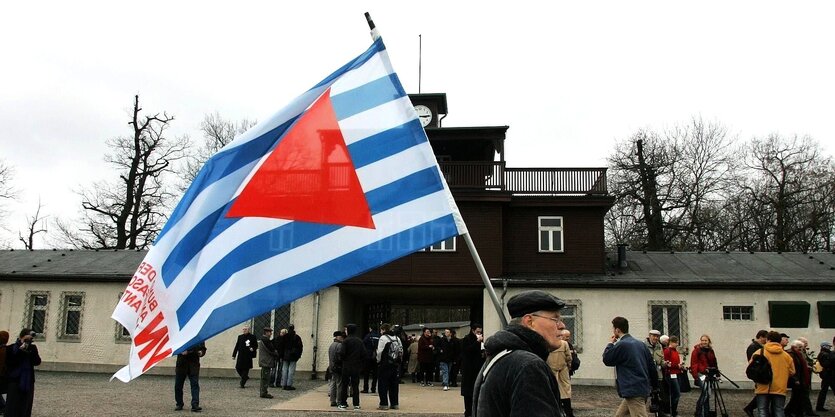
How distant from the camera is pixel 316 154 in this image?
545 centimetres

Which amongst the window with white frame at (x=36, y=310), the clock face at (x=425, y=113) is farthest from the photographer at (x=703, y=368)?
the window with white frame at (x=36, y=310)

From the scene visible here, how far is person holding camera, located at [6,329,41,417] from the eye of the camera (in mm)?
10852

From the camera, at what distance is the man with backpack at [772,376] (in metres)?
11.5

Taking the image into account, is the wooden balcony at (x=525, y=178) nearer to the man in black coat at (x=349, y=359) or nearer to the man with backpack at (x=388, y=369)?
the man with backpack at (x=388, y=369)

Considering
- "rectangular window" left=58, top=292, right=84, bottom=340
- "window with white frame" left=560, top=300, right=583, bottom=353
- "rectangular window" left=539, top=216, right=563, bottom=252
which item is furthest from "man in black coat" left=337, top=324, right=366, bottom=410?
"rectangular window" left=58, top=292, right=84, bottom=340

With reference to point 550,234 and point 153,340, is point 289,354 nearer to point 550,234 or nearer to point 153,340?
point 550,234

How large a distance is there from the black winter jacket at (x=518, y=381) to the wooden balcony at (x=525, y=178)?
23.8m

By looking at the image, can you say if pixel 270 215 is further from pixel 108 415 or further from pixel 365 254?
pixel 108 415

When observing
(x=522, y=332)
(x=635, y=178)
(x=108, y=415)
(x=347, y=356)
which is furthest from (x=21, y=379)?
(x=635, y=178)

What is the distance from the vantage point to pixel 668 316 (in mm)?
24922

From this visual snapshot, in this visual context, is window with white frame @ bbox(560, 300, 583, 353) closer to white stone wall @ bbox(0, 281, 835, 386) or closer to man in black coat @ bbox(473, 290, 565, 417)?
white stone wall @ bbox(0, 281, 835, 386)

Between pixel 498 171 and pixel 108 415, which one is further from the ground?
pixel 498 171

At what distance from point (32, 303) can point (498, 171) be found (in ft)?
61.6

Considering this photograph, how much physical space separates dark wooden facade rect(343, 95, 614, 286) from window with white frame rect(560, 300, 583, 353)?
1.58m
